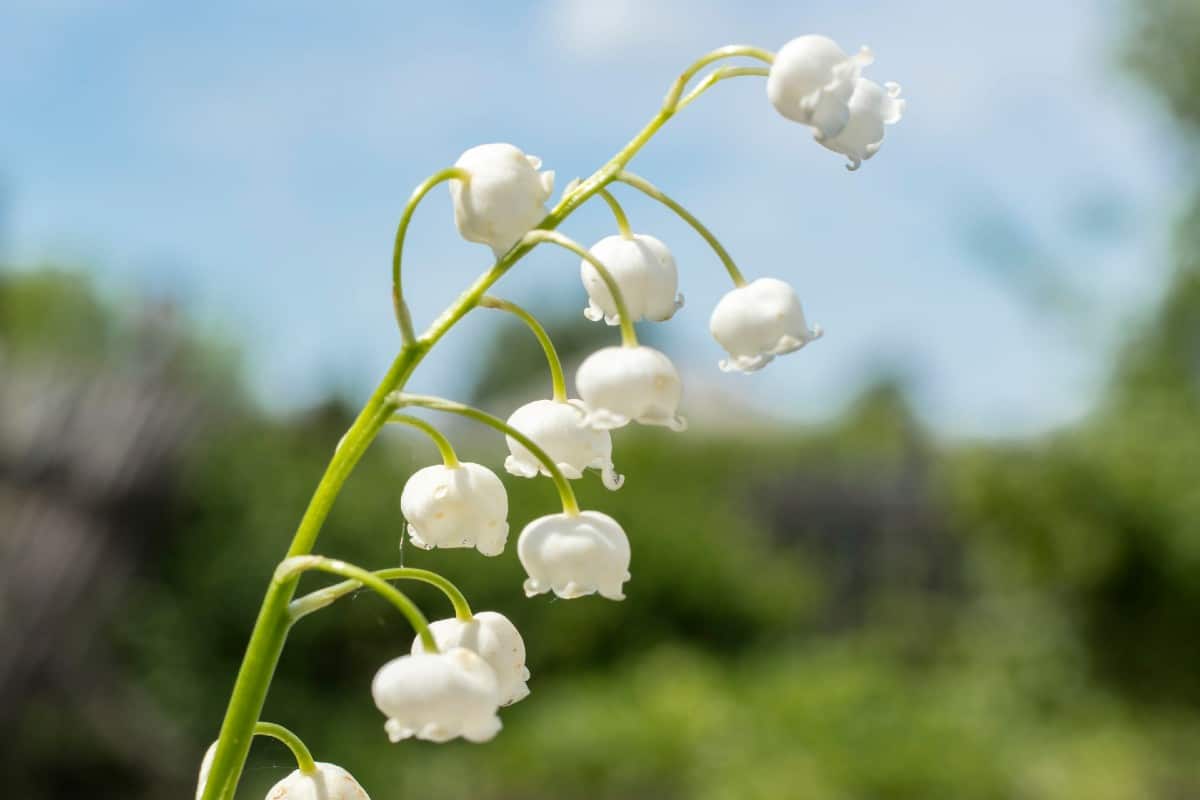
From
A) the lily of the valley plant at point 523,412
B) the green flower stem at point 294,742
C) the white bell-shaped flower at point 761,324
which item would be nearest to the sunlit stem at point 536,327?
the lily of the valley plant at point 523,412

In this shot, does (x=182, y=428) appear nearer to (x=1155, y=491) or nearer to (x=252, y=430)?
(x=252, y=430)

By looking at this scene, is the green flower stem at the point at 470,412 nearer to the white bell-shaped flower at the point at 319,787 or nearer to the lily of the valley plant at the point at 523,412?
the lily of the valley plant at the point at 523,412

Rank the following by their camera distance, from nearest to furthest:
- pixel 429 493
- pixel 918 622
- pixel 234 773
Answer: pixel 234 773 < pixel 429 493 < pixel 918 622

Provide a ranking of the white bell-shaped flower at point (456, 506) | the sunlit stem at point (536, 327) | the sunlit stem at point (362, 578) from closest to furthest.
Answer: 1. the sunlit stem at point (362, 578)
2. the sunlit stem at point (536, 327)
3. the white bell-shaped flower at point (456, 506)

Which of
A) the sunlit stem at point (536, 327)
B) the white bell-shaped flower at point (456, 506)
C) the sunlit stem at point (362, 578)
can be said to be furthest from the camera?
the white bell-shaped flower at point (456, 506)

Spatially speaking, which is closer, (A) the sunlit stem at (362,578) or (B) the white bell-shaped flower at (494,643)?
(A) the sunlit stem at (362,578)

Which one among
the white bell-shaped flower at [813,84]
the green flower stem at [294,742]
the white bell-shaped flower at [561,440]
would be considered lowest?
the green flower stem at [294,742]

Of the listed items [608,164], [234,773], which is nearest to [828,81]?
[608,164]
